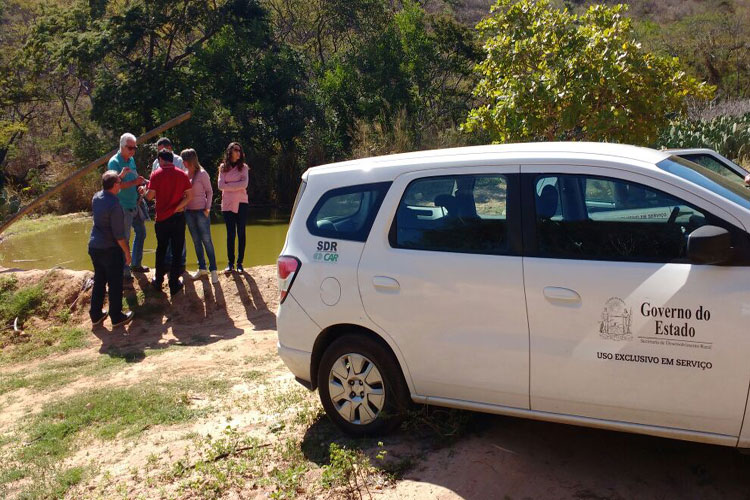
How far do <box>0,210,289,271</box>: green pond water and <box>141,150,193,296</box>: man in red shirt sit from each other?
312cm

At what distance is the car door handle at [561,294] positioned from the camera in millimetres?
3904

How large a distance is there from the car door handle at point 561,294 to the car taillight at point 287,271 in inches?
67.6

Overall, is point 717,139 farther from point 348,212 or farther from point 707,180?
point 348,212

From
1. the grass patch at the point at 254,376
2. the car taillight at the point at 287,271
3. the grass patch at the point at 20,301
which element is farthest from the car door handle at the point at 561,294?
the grass patch at the point at 20,301

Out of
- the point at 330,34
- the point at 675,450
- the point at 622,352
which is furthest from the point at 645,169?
the point at 330,34

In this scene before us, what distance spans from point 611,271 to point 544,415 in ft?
3.02

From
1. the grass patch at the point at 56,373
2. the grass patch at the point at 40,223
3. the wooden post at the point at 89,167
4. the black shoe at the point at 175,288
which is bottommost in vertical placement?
the grass patch at the point at 56,373

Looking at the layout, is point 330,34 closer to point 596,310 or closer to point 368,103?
point 368,103

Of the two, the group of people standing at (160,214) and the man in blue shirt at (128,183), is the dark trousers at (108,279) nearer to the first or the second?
the group of people standing at (160,214)

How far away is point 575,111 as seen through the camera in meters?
8.93

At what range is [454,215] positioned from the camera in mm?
4480

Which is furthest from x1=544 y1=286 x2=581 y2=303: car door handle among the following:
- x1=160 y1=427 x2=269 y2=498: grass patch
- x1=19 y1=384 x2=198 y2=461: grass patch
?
x1=19 y1=384 x2=198 y2=461: grass patch

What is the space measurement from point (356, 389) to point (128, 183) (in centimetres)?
562

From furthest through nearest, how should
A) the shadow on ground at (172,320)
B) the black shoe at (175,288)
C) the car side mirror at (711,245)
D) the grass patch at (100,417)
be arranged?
the black shoe at (175,288)
the shadow on ground at (172,320)
the grass patch at (100,417)
the car side mirror at (711,245)
